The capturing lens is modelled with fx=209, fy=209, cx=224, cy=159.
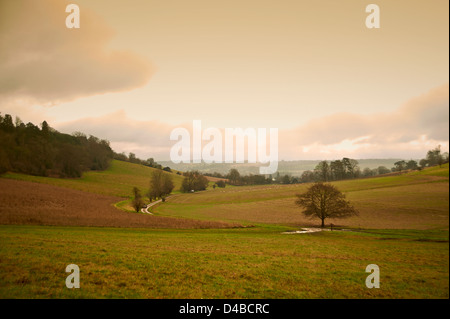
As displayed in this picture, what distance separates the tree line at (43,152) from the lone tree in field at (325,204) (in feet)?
167

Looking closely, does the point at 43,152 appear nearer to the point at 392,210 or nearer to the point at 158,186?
the point at 158,186

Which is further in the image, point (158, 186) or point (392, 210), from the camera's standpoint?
point (158, 186)

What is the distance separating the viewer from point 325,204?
146 feet

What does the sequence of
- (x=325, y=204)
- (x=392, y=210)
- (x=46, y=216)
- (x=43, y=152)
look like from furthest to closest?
(x=43, y=152)
(x=392, y=210)
(x=325, y=204)
(x=46, y=216)

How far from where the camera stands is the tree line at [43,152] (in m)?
29.3

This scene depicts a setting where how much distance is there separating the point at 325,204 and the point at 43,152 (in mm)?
73097

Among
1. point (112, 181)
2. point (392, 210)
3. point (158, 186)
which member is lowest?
point (392, 210)

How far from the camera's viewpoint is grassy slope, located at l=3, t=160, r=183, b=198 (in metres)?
76.8

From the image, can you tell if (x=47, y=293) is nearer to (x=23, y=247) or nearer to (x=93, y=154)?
(x=23, y=247)

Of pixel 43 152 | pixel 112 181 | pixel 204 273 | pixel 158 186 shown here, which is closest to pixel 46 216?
pixel 204 273

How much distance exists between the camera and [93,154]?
4705 inches

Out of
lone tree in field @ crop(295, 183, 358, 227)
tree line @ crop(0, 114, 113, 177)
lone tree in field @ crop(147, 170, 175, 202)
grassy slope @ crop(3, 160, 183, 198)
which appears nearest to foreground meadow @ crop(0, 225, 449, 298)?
tree line @ crop(0, 114, 113, 177)

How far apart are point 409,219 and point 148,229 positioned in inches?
2129
